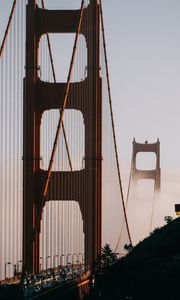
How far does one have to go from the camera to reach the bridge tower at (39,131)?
19875mm

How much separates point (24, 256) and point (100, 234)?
8.56 ft

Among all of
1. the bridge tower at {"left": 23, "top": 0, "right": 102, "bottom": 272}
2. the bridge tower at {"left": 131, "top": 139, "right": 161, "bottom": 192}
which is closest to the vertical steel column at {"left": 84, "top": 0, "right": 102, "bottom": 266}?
the bridge tower at {"left": 23, "top": 0, "right": 102, "bottom": 272}

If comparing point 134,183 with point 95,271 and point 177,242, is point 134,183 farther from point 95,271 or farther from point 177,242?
point 95,271

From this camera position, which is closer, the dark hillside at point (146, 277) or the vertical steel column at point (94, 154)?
the dark hillside at point (146, 277)

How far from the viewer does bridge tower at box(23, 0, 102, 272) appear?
19875 millimetres

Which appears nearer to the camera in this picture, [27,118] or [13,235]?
[13,235]

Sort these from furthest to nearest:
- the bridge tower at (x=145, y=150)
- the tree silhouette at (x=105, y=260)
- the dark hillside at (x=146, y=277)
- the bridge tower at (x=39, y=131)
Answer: the bridge tower at (x=145, y=150)
the tree silhouette at (x=105, y=260)
the bridge tower at (x=39, y=131)
the dark hillside at (x=146, y=277)

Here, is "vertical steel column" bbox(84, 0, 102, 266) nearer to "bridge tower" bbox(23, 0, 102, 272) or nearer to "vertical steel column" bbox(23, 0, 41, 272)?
"bridge tower" bbox(23, 0, 102, 272)

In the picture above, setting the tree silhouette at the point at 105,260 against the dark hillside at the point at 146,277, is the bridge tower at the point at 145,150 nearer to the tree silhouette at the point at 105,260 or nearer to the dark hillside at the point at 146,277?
the tree silhouette at the point at 105,260

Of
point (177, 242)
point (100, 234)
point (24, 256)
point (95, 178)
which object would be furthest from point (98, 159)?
point (177, 242)

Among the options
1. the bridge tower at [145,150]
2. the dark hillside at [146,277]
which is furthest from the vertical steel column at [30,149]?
the bridge tower at [145,150]

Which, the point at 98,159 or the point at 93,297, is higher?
the point at 98,159

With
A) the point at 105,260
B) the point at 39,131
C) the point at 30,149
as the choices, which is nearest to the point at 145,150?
the point at 105,260

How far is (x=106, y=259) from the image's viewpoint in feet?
76.3
